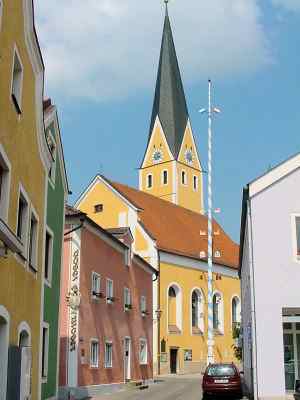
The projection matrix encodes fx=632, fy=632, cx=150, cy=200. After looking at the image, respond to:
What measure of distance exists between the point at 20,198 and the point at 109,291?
15.6 metres

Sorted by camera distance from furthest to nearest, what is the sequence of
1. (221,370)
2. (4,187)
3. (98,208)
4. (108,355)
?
(98,208) → (108,355) → (221,370) → (4,187)

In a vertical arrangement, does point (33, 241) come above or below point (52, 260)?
above

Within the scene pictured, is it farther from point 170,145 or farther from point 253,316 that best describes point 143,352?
point 170,145

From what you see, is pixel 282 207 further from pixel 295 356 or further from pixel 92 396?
pixel 92 396

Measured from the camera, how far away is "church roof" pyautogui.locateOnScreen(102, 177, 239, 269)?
171ft

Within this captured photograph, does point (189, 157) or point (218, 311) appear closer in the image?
point (218, 311)

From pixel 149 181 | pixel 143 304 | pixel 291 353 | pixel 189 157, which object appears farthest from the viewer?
pixel 189 157

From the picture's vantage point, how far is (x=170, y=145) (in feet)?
287

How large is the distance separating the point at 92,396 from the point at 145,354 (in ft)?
32.2

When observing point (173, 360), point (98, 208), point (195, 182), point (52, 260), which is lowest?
point (173, 360)

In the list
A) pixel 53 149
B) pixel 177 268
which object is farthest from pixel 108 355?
pixel 177 268

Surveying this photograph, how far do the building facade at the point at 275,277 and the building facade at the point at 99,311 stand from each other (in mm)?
7010

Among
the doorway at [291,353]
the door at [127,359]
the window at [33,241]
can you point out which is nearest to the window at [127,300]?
the door at [127,359]

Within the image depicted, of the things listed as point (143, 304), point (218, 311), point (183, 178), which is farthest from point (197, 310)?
point (183, 178)
